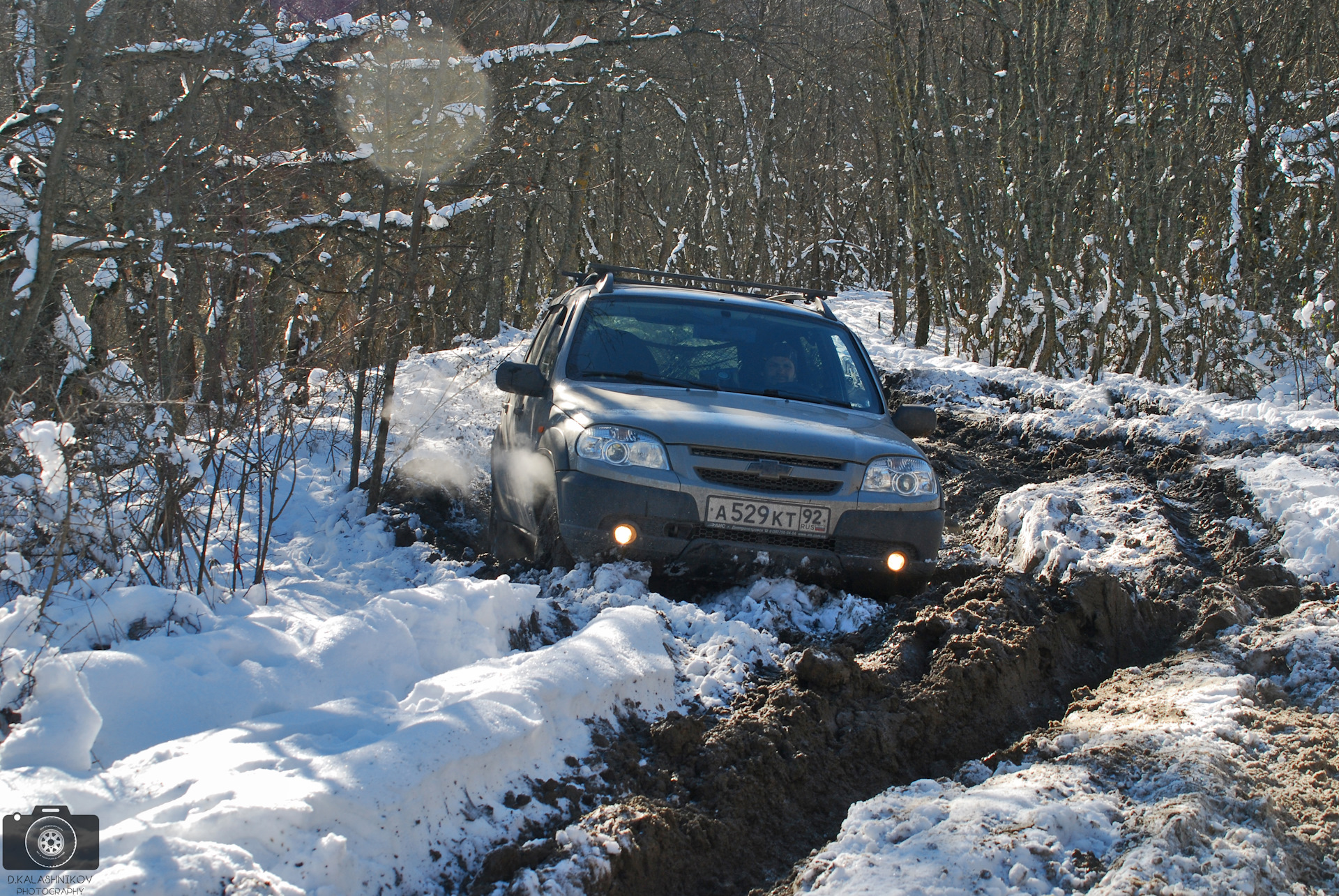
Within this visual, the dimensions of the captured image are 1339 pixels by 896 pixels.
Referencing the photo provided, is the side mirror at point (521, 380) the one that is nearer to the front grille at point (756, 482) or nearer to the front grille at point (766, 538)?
the front grille at point (756, 482)

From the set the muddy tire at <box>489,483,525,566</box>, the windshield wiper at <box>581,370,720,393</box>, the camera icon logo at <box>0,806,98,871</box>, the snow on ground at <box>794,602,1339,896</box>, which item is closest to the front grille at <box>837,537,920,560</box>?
the windshield wiper at <box>581,370,720,393</box>

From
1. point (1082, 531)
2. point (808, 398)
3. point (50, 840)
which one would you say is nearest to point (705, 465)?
point (808, 398)

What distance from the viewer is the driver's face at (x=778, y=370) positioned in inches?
226

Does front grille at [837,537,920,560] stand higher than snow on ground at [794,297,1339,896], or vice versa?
front grille at [837,537,920,560]

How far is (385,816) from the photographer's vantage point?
7.98 ft

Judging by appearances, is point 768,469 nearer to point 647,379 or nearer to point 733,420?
point 733,420

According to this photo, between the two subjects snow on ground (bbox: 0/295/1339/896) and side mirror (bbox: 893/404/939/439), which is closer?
snow on ground (bbox: 0/295/1339/896)

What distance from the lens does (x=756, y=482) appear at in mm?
4684

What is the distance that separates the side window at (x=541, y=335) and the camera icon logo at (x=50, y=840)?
4444mm

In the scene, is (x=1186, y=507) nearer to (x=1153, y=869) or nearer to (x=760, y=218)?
(x=1153, y=869)

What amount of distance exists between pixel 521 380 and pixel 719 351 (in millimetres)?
1152

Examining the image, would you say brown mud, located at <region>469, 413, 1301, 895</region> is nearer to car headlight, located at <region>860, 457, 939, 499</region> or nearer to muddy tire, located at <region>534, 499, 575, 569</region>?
car headlight, located at <region>860, 457, 939, 499</region>

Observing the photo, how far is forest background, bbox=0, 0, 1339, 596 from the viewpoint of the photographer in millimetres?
4852

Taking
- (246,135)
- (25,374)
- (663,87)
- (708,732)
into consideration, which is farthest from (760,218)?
(708,732)
